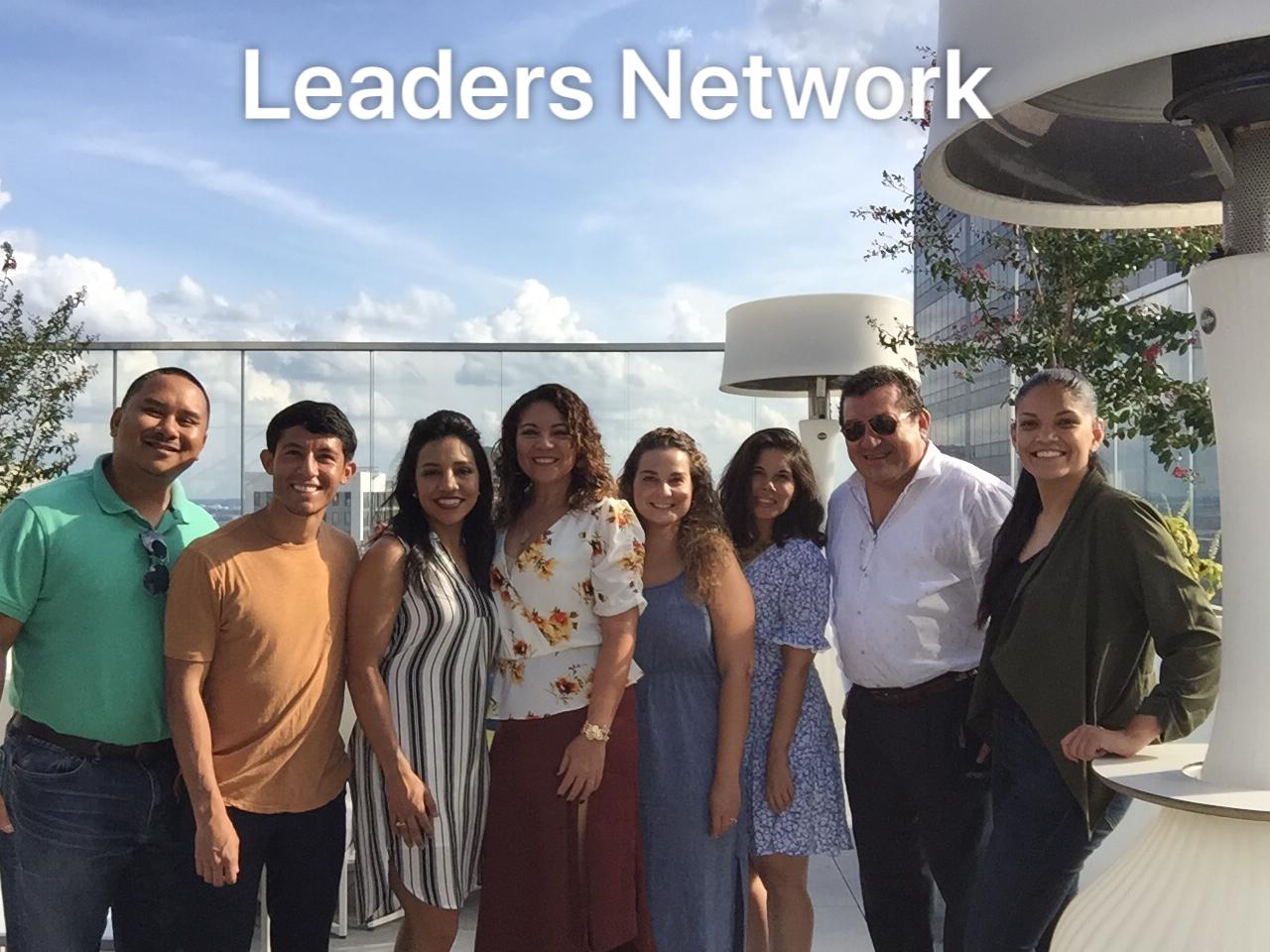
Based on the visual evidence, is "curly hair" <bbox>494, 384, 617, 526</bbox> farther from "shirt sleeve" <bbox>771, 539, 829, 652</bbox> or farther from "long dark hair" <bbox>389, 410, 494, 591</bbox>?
"shirt sleeve" <bbox>771, 539, 829, 652</bbox>

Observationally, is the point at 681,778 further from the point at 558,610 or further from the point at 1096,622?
the point at 1096,622

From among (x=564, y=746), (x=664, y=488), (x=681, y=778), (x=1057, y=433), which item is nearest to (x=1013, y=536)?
(x=1057, y=433)

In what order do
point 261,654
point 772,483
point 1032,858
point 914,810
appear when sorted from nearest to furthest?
point 1032,858, point 261,654, point 914,810, point 772,483

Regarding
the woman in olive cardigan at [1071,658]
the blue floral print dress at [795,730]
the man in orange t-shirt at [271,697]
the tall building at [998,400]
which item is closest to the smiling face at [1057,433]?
the woman in olive cardigan at [1071,658]

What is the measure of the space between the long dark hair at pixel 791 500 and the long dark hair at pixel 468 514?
0.54 m

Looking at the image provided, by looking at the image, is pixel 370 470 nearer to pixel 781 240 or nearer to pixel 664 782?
pixel 781 240

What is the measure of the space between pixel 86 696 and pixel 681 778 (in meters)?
1.03

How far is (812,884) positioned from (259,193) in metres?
3.04

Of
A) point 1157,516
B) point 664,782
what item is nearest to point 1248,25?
point 1157,516

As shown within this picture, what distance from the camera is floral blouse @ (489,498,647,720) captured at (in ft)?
6.55

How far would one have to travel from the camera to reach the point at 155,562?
72.3 inches

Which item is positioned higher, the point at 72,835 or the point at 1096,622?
the point at 1096,622

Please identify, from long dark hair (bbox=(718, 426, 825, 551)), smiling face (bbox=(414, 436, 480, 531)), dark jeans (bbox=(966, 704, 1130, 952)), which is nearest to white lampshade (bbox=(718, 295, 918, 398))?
long dark hair (bbox=(718, 426, 825, 551))

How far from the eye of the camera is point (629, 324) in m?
4.66
